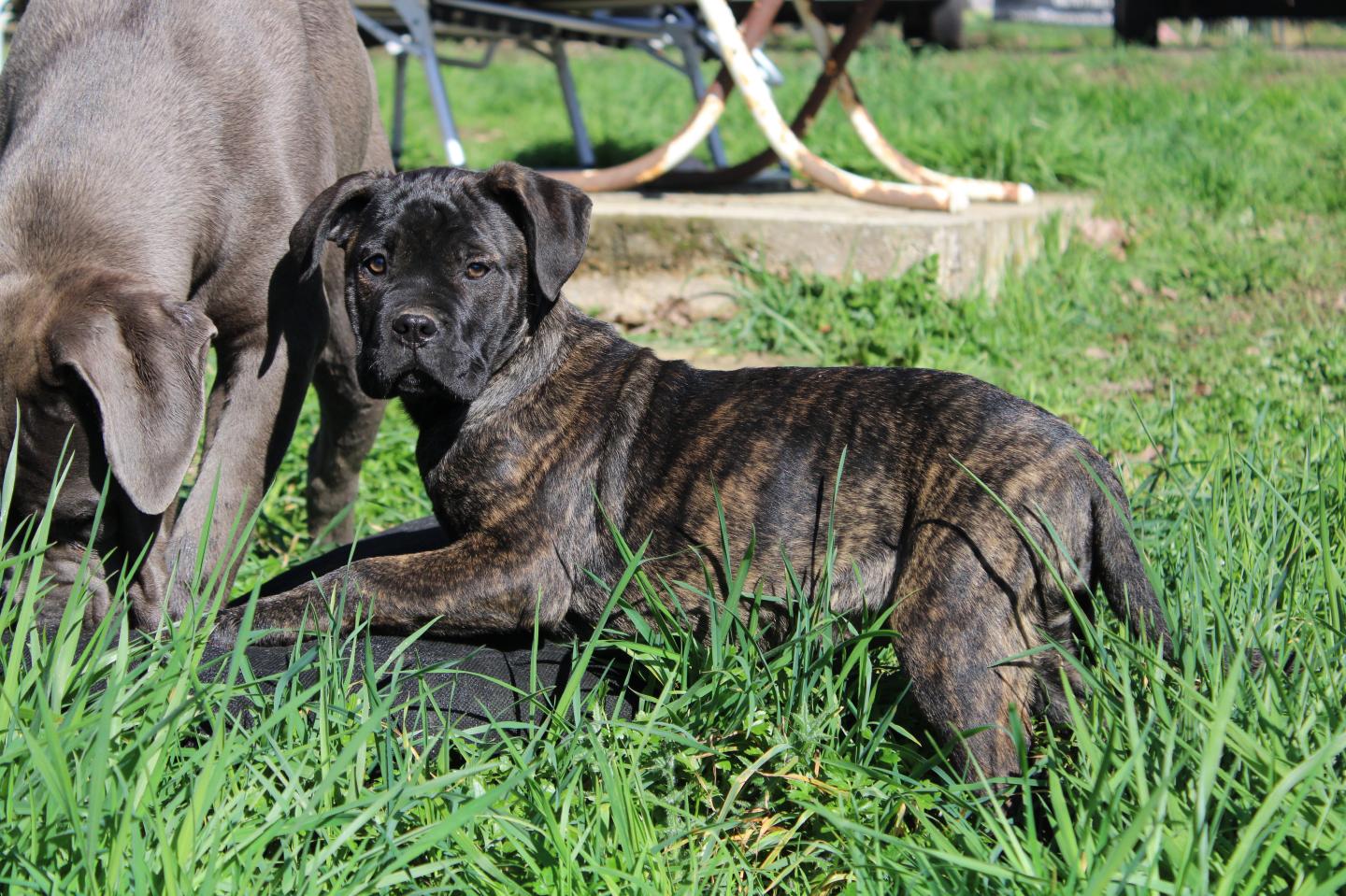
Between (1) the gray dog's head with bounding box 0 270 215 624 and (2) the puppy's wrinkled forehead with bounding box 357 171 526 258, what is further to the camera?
(2) the puppy's wrinkled forehead with bounding box 357 171 526 258

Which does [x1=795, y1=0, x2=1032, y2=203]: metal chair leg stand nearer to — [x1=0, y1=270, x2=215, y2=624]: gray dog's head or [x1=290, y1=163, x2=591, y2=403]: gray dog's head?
[x1=290, y1=163, x2=591, y2=403]: gray dog's head

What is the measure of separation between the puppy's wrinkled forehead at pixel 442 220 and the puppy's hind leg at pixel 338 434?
1010 mm

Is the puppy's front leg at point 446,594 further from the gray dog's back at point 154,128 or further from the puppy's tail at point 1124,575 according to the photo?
the puppy's tail at point 1124,575

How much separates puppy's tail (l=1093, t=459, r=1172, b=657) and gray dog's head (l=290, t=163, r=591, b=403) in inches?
57.4

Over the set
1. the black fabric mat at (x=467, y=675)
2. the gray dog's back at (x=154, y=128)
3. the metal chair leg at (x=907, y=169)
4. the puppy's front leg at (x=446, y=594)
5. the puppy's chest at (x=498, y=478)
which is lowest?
the black fabric mat at (x=467, y=675)

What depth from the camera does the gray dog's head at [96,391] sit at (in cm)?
308

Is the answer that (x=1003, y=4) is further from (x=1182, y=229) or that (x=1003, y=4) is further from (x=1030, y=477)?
(x=1030, y=477)

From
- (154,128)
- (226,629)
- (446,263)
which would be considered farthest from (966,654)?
(154,128)

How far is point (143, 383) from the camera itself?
10.2 ft

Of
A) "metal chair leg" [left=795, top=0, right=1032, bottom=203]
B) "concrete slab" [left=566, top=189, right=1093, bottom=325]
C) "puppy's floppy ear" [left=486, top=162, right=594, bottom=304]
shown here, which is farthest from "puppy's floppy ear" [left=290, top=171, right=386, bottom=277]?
"metal chair leg" [left=795, top=0, right=1032, bottom=203]

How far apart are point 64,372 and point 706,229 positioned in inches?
162

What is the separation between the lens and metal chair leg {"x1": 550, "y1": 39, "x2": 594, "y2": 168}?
9523mm

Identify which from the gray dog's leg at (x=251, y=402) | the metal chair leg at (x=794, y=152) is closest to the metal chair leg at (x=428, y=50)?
the metal chair leg at (x=794, y=152)

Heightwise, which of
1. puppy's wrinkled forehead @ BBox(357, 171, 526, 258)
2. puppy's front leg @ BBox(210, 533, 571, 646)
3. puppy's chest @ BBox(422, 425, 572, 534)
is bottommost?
puppy's front leg @ BBox(210, 533, 571, 646)
